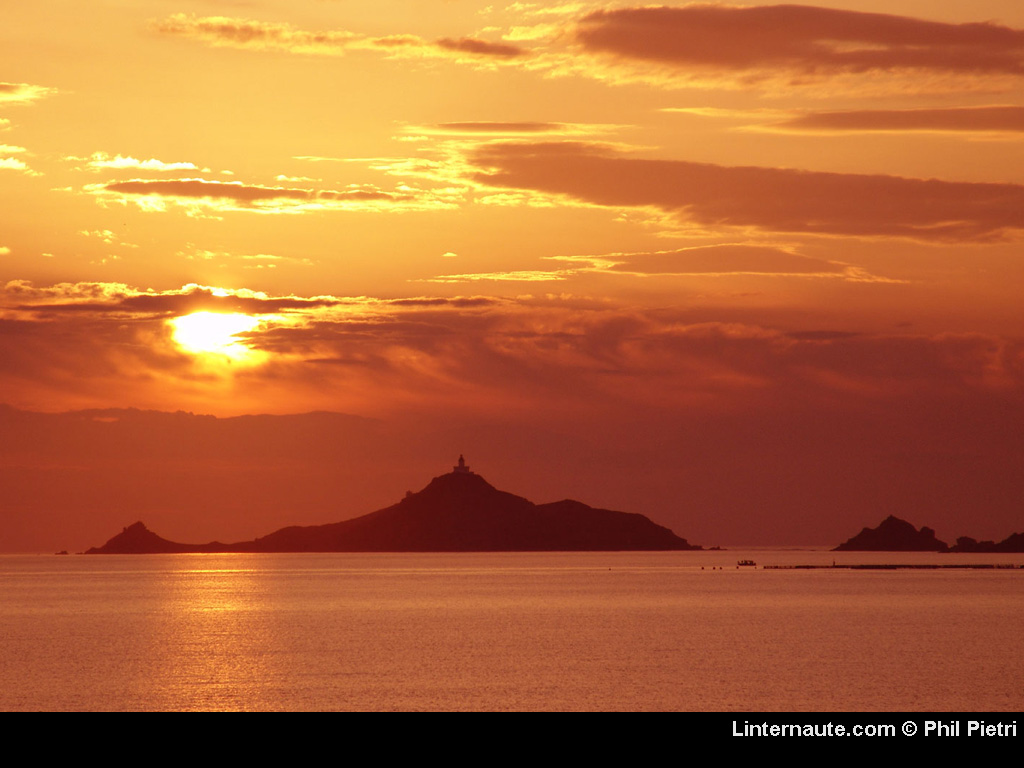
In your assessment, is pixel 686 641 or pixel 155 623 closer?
pixel 686 641

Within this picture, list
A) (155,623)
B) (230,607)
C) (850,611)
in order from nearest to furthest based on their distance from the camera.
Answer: (155,623)
(850,611)
(230,607)

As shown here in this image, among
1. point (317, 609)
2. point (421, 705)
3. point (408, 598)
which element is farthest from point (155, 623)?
point (421, 705)

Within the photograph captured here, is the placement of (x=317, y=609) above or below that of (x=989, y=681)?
above

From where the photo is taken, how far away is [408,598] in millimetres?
194375
